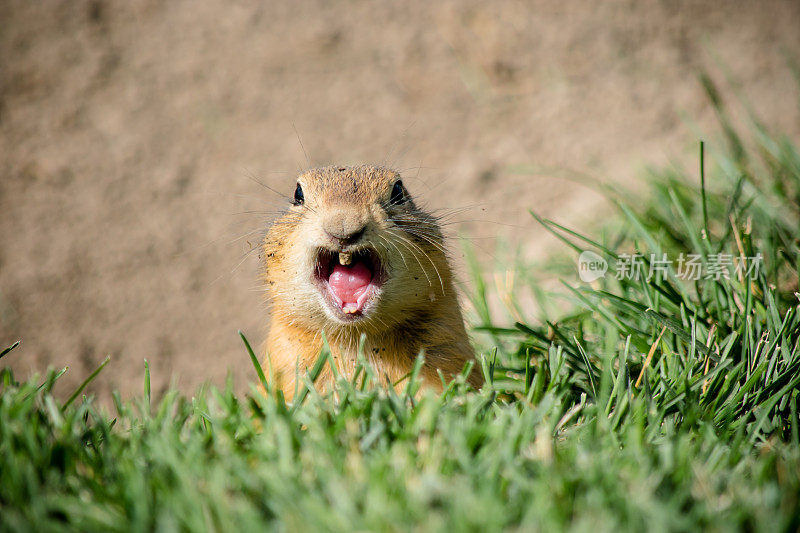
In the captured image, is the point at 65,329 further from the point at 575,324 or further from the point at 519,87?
the point at 519,87

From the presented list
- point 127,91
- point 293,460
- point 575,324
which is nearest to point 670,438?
point 293,460

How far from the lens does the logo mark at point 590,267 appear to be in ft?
10.4

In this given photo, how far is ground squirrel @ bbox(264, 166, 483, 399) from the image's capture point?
2217 mm

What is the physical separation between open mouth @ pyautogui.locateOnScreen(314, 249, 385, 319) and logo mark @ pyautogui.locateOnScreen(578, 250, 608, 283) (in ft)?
4.24

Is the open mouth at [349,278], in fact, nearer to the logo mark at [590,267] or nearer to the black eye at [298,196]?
the black eye at [298,196]

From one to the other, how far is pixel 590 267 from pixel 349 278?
163 centimetres

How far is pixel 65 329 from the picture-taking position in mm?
3869

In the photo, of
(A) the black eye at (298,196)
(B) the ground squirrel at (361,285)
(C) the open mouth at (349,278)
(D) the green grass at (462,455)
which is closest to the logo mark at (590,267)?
(D) the green grass at (462,455)

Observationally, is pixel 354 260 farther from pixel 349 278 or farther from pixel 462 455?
pixel 462 455

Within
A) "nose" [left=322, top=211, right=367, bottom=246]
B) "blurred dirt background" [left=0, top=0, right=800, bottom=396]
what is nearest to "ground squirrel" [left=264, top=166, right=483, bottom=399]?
"nose" [left=322, top=211, right=367, bottom=246]

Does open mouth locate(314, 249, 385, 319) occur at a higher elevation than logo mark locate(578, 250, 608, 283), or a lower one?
higher

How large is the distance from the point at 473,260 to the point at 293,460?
2.25 meters

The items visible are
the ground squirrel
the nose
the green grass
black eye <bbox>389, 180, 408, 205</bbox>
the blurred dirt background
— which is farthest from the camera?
the blurred dirt background

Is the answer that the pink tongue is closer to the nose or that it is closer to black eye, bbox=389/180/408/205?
the nose
